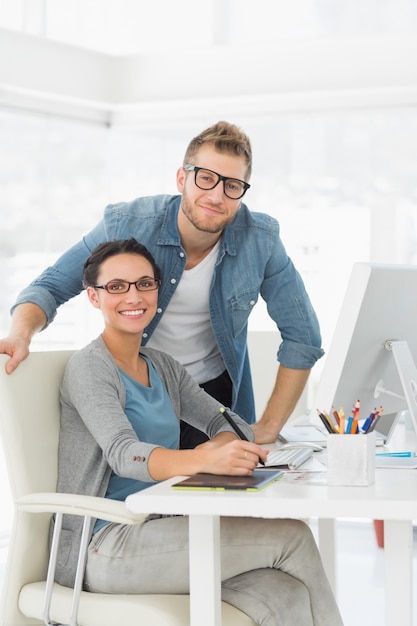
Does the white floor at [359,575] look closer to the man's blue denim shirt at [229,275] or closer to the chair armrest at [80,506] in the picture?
the man's blue denim shirt at [229,275]

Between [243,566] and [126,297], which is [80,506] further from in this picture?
[126,297]

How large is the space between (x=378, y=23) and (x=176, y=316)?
2.68m

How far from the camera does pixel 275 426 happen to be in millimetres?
2654

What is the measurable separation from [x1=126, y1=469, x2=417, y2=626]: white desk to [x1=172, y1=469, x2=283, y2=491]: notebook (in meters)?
0.02

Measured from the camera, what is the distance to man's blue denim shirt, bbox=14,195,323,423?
8.80 feet

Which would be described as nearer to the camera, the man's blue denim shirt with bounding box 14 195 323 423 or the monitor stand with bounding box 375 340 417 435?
the monitor stand with bounding box 375 340 417 435

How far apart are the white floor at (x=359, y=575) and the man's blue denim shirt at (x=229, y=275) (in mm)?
1264

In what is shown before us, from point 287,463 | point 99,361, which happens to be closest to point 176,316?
point 99,361

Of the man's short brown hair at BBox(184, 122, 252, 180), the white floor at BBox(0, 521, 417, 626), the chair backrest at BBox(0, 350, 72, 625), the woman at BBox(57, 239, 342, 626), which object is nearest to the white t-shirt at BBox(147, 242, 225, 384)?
the man's short brown hair at BBox(184, 122, 252, 180)

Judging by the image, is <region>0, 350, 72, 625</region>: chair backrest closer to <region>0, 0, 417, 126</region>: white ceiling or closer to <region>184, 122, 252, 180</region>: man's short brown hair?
<region>184, 122, 252, 180</region>: man's short brown hair

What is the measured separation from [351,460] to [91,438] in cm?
63

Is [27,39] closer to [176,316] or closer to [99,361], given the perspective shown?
[176,316]

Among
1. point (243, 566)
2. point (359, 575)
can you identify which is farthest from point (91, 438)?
point (359, 575)

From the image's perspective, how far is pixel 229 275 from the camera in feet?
8.82
